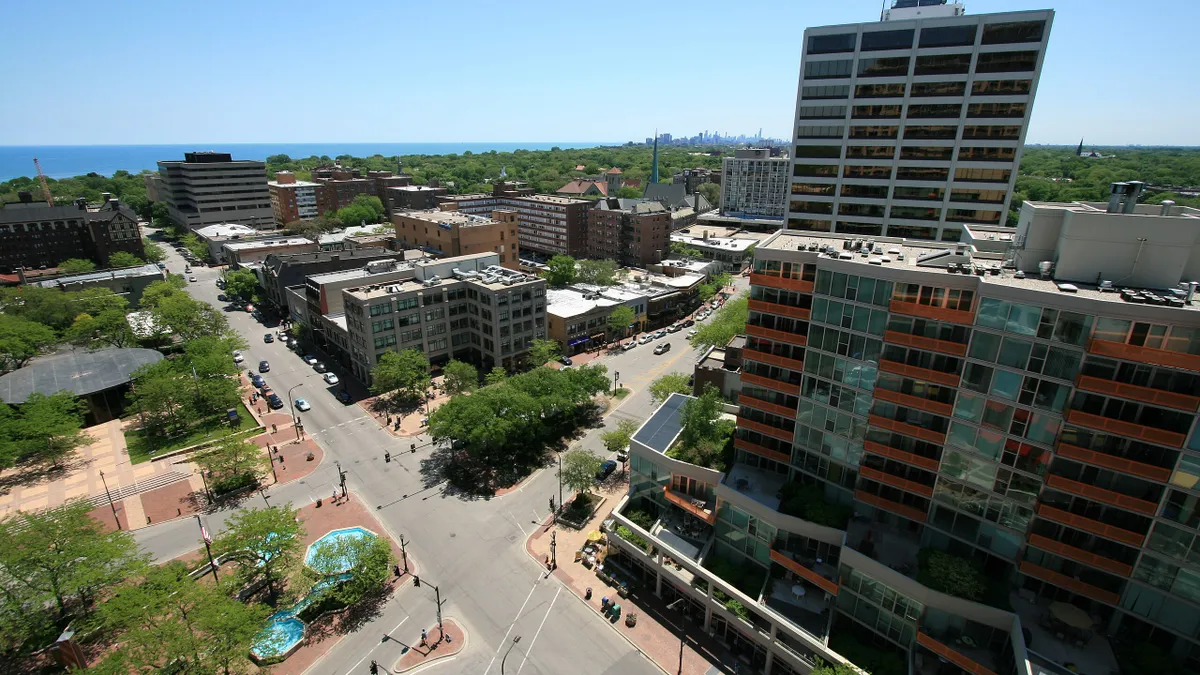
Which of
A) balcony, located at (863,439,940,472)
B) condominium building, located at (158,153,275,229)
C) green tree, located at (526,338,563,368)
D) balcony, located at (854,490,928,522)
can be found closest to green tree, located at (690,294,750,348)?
green tree, located at (526,338,563,368)

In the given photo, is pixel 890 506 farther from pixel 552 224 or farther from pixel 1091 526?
pixel 552 224

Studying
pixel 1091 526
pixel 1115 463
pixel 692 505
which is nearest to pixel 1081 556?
pixel 1091 526

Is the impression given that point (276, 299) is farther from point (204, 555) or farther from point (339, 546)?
point (339, 546)

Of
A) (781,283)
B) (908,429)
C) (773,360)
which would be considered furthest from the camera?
(773,360)

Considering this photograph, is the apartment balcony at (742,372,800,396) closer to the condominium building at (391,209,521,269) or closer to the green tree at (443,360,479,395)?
the green tree at (443,360,479,395)

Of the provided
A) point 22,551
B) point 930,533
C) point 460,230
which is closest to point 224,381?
point 22,551

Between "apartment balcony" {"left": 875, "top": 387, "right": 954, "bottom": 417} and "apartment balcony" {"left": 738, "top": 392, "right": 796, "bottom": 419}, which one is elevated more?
"apartment balcony" {"left": 875, "top": 387, "right": 954, "bottom": 417}

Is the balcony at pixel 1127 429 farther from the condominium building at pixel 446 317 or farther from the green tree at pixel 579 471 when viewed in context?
the condominium building at pixel 446 317
